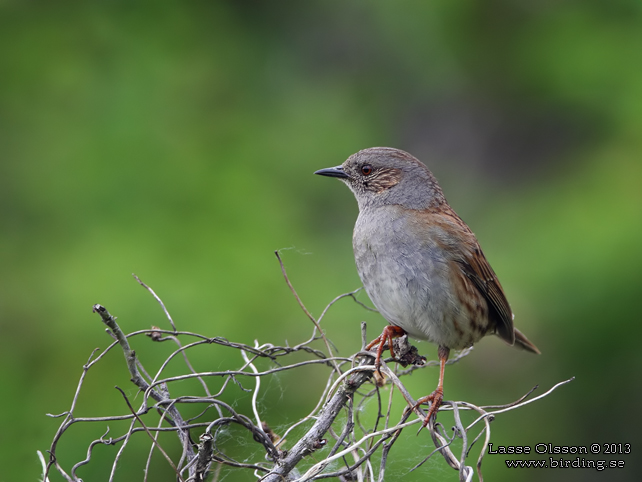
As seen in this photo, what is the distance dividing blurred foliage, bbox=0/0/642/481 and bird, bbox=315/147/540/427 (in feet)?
2.25

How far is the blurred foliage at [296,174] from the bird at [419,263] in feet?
2.25

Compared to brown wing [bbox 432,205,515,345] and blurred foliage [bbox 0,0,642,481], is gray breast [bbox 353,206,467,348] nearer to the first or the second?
brown wing [bbox 432,205,515,345]

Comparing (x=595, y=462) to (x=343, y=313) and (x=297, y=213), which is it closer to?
(x=343, y=313)

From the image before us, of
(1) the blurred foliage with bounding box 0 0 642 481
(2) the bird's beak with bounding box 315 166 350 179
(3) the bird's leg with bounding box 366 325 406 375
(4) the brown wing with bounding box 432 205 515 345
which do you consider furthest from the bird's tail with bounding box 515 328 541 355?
(2) the bird's beak with bounding box 315 166 350 179

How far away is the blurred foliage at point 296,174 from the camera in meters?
4.55

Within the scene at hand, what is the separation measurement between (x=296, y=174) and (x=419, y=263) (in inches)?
109

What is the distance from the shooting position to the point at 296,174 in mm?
6066

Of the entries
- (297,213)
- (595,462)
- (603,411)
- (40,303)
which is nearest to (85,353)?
(40,303)

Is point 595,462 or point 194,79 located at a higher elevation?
point 194,79

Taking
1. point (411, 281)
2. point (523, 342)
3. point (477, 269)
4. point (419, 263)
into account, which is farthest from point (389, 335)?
point (523, 342)

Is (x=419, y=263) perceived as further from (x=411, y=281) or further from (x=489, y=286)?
(x=489, y=286)

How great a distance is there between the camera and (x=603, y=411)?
502 cm

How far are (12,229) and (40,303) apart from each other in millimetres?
890

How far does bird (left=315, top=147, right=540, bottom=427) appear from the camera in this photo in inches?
135
